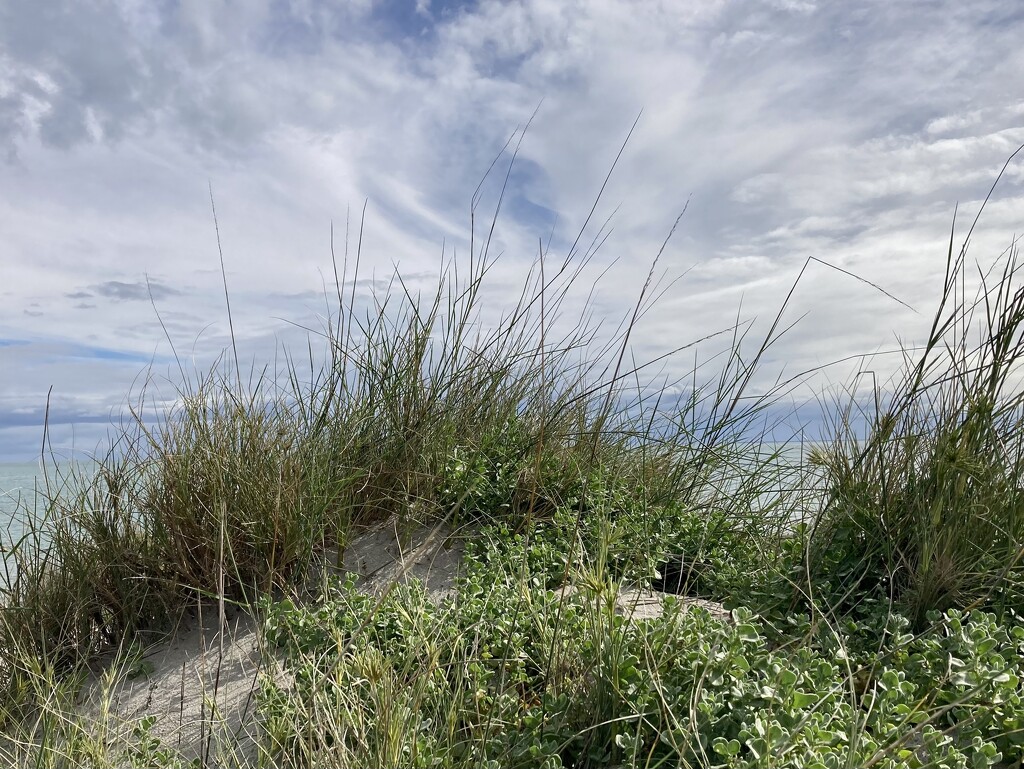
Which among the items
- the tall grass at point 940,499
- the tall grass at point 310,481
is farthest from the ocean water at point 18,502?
the tall grass at point 940,499

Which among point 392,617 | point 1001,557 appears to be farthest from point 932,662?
point 392,617

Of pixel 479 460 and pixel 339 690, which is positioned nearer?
pixel 339 690

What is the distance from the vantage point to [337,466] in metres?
3.64

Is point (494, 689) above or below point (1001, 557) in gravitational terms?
below

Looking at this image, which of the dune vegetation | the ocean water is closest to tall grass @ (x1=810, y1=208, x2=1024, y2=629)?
the dune vegetation

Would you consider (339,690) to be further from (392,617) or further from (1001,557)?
(1001,557)

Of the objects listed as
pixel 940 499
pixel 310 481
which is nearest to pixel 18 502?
pixel 310 481

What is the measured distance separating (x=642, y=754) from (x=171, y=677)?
2096 millimetres

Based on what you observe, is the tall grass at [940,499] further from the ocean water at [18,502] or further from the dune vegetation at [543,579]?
the ocean water at [18,502]

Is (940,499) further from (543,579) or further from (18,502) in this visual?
(18,502)

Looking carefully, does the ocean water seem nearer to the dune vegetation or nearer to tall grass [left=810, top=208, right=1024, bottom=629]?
the dune vegetation

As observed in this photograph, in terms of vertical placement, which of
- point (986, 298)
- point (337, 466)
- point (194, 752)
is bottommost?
point (194, 752)

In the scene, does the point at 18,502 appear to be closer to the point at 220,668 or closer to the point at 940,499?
the point at 220,668

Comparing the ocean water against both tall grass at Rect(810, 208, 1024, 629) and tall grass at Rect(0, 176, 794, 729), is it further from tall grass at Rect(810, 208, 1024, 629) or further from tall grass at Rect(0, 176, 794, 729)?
tall grass at Rect(810, 208, 1024, 629)
